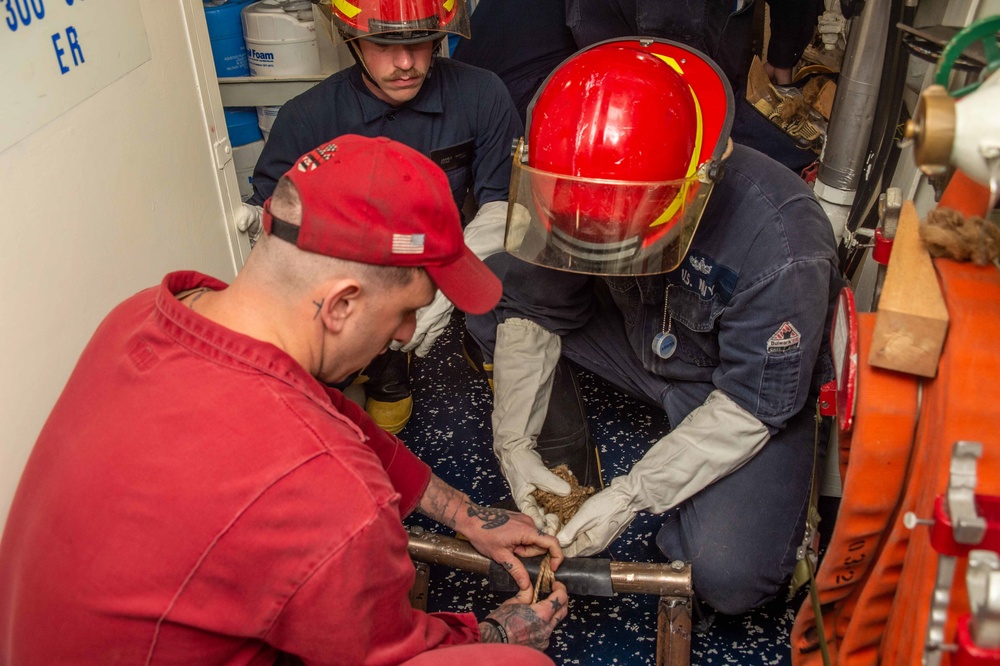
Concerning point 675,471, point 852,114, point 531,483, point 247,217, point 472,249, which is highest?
point 852,114

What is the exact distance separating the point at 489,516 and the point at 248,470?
32.4 inches

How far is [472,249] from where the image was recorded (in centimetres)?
235

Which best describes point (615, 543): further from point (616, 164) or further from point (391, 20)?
point (391, 20)

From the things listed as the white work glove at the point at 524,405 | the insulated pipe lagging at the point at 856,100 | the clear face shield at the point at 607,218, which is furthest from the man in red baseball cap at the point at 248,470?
the insulated pipe lagging at the point at 856,100

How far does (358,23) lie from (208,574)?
5.49ft

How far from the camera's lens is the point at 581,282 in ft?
7.11

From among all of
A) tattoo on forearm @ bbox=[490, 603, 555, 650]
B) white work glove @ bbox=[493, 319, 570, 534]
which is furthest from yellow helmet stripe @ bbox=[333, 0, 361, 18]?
tattoo on forearm @ bbox=[490, 603, 555, 650]

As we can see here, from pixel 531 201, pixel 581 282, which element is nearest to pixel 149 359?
pixel 531 201

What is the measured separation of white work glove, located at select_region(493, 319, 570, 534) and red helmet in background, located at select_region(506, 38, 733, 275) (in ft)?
1.45

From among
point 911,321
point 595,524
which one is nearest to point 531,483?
point 595,524

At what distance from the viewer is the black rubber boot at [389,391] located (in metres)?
2.55

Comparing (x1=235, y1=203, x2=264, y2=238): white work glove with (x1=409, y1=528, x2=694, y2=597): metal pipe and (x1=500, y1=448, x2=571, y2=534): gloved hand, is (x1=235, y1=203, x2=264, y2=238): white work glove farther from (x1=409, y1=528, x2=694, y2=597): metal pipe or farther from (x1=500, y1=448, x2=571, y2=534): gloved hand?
(x1=409, y1=528, x2=694, y2=597): metal pipe

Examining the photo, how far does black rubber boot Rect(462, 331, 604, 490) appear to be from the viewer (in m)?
2.24

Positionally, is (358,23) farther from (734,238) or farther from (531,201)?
(734,238)
